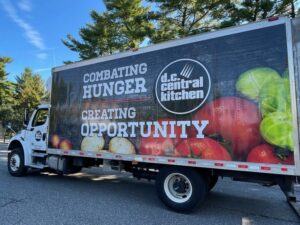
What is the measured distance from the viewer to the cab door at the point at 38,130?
9156 millimetres

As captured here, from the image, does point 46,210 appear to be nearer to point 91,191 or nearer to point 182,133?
A: point 91,191

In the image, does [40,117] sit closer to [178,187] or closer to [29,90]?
[178,187]

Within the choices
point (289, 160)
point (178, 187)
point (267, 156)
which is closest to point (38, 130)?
point (178, 187)

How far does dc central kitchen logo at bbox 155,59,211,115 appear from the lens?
597cm

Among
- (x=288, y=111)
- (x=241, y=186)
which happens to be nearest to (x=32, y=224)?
(x=288, y=111)


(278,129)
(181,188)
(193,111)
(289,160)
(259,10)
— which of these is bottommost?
(181,188)

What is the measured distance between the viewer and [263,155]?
512 cm

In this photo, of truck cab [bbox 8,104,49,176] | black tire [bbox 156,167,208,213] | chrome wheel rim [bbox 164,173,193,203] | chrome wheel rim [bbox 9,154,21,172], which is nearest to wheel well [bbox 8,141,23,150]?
truck cab [bbox 8,104,49,176]

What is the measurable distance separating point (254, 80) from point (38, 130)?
6972mm

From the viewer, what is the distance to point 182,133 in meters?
A: 6.07

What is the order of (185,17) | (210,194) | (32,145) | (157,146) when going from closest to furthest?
(157,146), (210,194), (32,145), (185,17)

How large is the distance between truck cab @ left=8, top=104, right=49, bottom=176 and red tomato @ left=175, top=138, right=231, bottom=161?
4.98 metres

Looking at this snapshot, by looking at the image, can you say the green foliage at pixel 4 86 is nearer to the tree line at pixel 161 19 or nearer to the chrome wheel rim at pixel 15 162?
the tree line at pixel 161 19

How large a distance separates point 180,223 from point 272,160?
203cm
